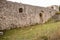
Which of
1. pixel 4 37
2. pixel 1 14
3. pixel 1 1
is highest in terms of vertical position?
pixel 1 1

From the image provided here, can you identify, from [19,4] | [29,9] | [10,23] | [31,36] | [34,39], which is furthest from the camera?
[29,9]

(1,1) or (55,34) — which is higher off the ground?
(1,1)

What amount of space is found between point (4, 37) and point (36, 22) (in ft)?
21.6

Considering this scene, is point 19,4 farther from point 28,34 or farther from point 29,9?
point 28,34

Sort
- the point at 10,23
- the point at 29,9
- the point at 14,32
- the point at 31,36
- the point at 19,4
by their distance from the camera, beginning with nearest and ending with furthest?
the point at 31,36 < the point at 14,32 < the point at 10,23 < the point at 19,4 < the point at 29,9

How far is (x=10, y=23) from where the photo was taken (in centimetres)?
1504

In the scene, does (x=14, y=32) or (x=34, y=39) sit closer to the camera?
(x=34, y=39)

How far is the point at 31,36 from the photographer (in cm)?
1260

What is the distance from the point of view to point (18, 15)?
16.1 m

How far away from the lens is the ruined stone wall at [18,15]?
14.7 m

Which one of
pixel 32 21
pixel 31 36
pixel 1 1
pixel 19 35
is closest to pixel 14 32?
pixel 19 35

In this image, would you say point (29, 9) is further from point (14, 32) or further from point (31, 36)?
point (31, 36)

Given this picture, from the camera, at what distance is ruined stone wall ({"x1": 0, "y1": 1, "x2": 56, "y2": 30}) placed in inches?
579

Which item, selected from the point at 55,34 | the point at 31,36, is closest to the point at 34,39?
the point at 31,36
